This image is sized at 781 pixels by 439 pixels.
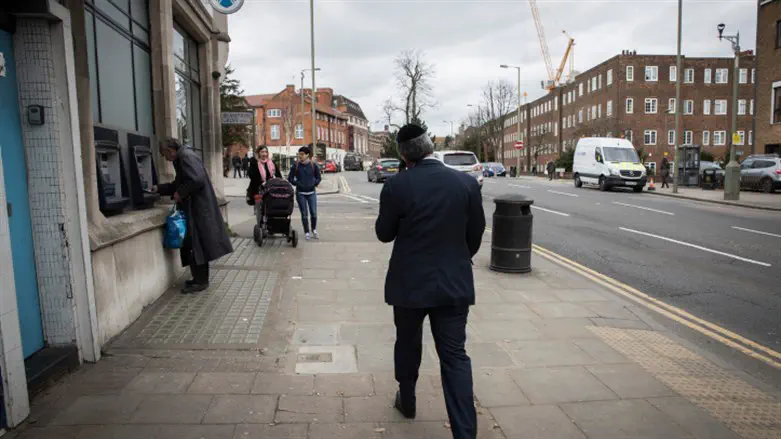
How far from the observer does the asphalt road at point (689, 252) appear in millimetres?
6492

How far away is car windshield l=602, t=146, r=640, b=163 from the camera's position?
26.5m

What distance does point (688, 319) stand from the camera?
5.98 metres

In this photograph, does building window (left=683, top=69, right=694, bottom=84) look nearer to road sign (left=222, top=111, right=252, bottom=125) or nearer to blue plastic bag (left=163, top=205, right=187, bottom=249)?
road sign (left=222, top=111, right=252, bottom=125)

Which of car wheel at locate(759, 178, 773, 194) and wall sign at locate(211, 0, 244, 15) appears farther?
car wheel at locate(759, 178, 773, 194)

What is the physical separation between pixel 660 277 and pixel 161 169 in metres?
7.29

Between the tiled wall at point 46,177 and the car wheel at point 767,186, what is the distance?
2797 centimetres

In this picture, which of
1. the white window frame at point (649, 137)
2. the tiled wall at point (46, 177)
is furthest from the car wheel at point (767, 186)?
the white window frame at point (649, 137)

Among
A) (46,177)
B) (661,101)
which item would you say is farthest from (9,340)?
(661,101)

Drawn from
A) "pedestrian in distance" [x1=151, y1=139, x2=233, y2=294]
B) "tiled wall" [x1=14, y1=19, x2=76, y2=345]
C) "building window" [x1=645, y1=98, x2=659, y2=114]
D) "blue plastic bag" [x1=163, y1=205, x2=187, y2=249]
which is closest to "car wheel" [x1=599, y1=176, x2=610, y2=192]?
"pedestrian in distance" [x1=151, y1=139, x2=233, y2=294]

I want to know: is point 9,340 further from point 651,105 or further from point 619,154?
point 651,105

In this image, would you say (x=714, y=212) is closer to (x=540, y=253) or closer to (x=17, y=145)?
(x=540, y=253)

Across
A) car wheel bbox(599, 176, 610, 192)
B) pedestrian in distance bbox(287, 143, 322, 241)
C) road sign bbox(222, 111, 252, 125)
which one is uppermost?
road sign bbox(222, 111, 252, 125)

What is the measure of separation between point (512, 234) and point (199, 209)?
168 inches

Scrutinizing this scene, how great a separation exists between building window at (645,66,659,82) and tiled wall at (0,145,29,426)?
6369 centimetres
